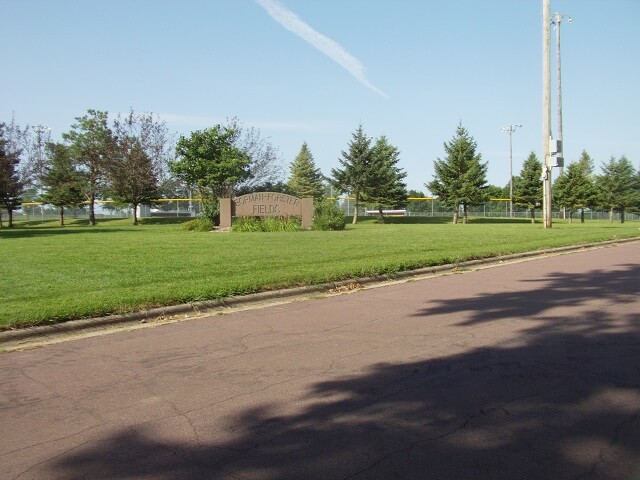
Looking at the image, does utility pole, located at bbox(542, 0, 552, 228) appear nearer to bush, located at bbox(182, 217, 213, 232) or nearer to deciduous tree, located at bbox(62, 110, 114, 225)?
bush, located at bbox(182, 217, 213, 232)

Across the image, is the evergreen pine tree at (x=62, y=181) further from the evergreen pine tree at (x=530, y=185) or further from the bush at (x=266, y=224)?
the evergreen pine tree at (x=530, y=185)

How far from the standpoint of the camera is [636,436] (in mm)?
3859

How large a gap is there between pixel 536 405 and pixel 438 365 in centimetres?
119

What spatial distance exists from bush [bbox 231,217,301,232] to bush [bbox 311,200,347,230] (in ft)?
3.68

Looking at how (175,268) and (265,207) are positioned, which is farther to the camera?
(265,207)

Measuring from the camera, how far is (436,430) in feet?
13.0

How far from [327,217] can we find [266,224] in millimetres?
3140

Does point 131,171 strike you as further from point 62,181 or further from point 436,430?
point 436,430

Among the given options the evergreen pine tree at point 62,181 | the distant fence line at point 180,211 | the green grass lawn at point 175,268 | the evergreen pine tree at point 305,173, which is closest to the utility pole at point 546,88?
the green grass lawn at point 175,268

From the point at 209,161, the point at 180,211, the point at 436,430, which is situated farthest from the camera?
the point at 180,211

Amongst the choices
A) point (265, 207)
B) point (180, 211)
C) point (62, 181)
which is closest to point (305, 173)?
point (180, 211)

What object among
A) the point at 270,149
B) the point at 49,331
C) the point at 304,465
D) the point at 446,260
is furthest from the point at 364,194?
the point at 304,465

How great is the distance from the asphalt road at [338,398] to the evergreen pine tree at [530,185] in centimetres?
4855

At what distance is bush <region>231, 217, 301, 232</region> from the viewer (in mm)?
28906
